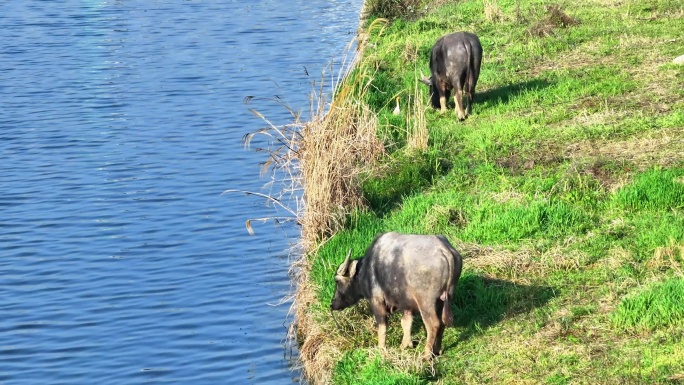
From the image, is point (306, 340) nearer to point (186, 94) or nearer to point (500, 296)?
point (500, 296)

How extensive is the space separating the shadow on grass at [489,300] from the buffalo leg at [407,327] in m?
0.47

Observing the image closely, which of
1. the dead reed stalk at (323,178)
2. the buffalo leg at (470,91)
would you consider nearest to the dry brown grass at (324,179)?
the dead reed stalk at (323,178)

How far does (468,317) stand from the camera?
1034 centimetres

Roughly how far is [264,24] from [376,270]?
2459 cm

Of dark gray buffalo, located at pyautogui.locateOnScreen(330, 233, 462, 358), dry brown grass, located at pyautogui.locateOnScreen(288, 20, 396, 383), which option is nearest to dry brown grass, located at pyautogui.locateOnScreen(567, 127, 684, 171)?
dry brown grass, located at pyautogui.locateOnScreen(288, 20, 396, 383)

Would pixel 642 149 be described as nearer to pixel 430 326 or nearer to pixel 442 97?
pixel 442 97

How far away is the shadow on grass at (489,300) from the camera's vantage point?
10.2 m

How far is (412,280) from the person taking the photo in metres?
9.38

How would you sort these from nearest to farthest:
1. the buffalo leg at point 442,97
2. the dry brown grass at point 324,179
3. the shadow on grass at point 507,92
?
the dry brown grass at point 324,179 → the buffalo leg at point 442,97 → the shadow on grass at point 507,92

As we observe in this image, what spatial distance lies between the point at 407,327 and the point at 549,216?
9.63ft

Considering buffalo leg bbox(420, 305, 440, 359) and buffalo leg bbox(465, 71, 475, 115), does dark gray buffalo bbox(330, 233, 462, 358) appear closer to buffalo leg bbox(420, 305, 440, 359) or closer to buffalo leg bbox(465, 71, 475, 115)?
buffalo leg bbox(420, 305, 440, 359)

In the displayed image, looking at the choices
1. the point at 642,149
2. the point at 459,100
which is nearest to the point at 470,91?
the point at 459,100

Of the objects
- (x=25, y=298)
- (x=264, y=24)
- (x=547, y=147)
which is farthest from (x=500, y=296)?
(x=264, y=24)

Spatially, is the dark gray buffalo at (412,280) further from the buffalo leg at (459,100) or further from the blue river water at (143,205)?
the buffalo leg at (459,100)
